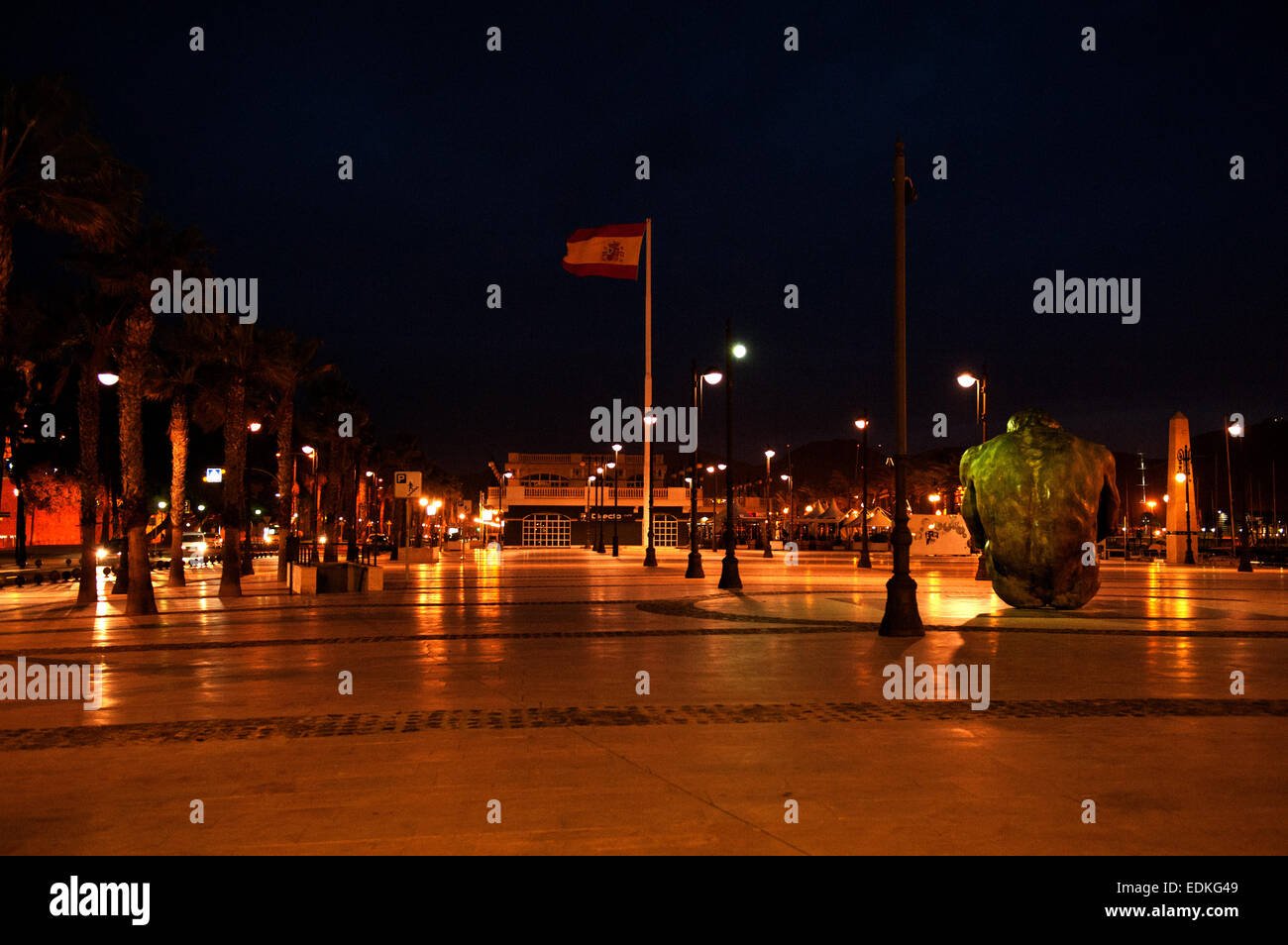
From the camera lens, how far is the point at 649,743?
843 cm

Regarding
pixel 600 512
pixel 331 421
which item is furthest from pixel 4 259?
pixel 600 512

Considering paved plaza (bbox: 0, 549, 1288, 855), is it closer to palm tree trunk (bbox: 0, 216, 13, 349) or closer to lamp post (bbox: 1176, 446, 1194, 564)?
palm tree trunk (bbox: 0, 216, 13, 349)

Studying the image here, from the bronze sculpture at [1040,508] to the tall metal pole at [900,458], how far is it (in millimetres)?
3841

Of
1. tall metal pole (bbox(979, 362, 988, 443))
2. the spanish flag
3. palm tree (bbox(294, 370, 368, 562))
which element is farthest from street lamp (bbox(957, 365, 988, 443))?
palm tree (bbox(294, 370, 368, 562))

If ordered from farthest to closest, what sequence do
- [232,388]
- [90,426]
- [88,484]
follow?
[232,388] → [90,426] → [88,484]

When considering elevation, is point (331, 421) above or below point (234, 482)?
above

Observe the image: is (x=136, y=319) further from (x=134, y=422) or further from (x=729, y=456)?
(x=729, y=456)

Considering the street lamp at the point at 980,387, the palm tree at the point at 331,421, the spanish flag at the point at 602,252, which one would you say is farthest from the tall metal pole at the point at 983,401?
the palm tree at the point at 331,421

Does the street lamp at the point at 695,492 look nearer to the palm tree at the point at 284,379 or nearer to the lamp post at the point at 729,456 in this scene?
the lamp post at the point at 729,456

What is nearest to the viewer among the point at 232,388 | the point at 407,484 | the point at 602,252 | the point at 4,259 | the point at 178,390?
the point at 4,259

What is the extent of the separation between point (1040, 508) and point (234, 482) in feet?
70.9

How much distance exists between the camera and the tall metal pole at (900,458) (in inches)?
644

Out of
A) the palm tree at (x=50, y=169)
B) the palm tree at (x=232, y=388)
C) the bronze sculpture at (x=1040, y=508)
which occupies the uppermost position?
the palm tree at (x=50, y=169)
